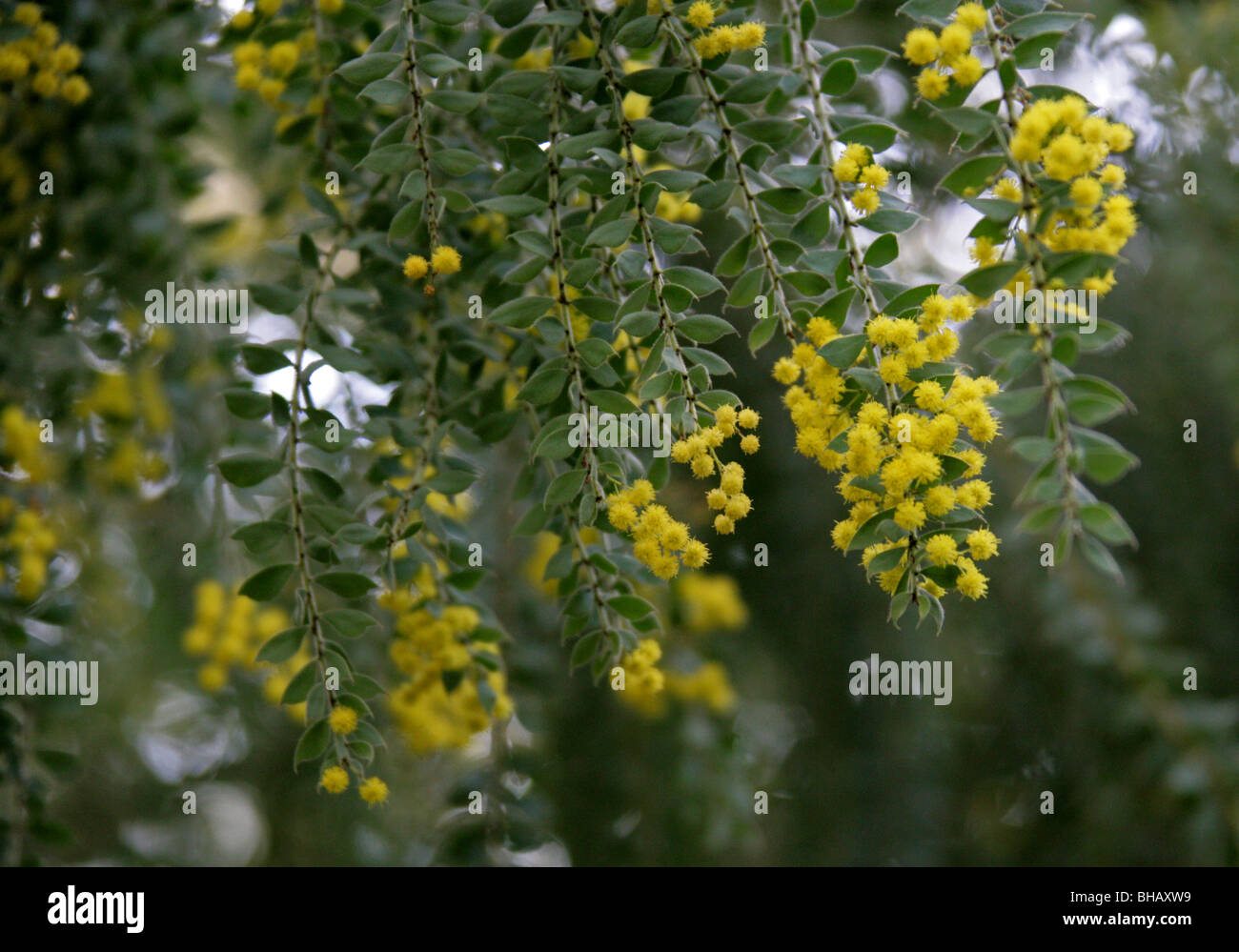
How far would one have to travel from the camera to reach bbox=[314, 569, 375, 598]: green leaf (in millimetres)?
918

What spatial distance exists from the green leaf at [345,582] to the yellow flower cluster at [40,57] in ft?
2.52

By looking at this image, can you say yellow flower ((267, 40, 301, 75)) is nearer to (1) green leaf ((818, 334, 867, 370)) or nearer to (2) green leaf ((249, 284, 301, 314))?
(2) green leaf ((249, 284, 301, 314))

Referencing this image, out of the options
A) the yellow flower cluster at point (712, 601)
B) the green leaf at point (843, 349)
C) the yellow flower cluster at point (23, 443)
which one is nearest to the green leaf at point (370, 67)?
the green leaf at point (843, 349)

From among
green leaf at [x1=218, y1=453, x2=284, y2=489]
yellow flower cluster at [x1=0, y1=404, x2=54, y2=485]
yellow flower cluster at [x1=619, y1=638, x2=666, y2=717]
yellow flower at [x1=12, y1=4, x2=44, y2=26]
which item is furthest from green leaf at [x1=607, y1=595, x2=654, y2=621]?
yellow flower at [x1=12, y1=4, x2=44, y2=26]

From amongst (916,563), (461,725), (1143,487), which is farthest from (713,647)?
(916,563)

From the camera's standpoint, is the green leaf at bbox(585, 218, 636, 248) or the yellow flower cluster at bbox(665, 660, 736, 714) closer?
the green leaf at bbox(585, 218, 636, 248)

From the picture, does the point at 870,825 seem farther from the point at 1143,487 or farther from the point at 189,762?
the point at 189,762

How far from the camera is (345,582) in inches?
36.6

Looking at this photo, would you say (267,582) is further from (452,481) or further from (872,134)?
(872,134)

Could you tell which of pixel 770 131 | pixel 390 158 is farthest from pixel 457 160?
pixel 770 131

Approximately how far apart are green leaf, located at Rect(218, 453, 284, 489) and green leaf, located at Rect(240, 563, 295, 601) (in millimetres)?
89

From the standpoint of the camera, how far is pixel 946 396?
2.48 feet

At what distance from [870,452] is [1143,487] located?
1.49m

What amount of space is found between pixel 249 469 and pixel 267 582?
0.37ft
